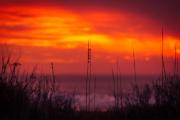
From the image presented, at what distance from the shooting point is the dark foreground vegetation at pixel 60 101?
8.19 m

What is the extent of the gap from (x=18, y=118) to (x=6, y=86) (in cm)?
92

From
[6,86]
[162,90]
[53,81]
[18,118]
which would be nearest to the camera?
[18,118]

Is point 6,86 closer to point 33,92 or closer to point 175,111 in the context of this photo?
point 33,92

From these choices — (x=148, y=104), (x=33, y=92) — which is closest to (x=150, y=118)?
(x=148, y=104)

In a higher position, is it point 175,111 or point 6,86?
point 6,86

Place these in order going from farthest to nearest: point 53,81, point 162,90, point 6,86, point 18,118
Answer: point 162,90, point 53,81, point 6,86, point 18,118

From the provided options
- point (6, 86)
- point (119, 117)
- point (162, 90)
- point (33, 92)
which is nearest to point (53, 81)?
point (33, 92)

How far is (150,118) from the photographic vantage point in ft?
30.9

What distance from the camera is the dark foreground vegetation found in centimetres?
819

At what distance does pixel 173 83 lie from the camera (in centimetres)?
980

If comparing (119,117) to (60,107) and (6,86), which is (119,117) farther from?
(6,86)

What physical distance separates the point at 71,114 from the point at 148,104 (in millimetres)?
1733

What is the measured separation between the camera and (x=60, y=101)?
9.28 metres

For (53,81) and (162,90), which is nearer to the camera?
(53,81)
